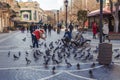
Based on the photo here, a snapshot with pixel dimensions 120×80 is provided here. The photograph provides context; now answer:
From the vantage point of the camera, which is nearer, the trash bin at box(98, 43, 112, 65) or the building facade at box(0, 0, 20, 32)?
the trash bin at box(98, 43, 112, 65)

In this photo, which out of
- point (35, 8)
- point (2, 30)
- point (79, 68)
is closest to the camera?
point (79, 68)

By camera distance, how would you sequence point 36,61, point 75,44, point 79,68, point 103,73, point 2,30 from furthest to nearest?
1. point 2,30
2. point 75,44
3. point 36,61
4. point 79,68
5. point 103,73

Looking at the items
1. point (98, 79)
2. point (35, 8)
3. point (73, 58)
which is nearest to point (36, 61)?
point (73, 58)

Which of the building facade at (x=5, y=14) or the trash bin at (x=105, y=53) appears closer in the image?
the trash bin at (x=105, y=53)

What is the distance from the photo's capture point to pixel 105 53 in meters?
15.6

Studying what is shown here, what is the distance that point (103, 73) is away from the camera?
13.3 meters

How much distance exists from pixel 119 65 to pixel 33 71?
3.75 m

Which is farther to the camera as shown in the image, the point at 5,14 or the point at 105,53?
the point at 5,14

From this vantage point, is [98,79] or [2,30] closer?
[98,79]

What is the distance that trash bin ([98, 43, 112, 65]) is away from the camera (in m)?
15.5

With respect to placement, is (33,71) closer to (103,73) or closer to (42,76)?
(42,76)

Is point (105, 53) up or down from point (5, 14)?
down

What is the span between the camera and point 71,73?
13.4 meters

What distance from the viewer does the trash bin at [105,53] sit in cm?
1547
